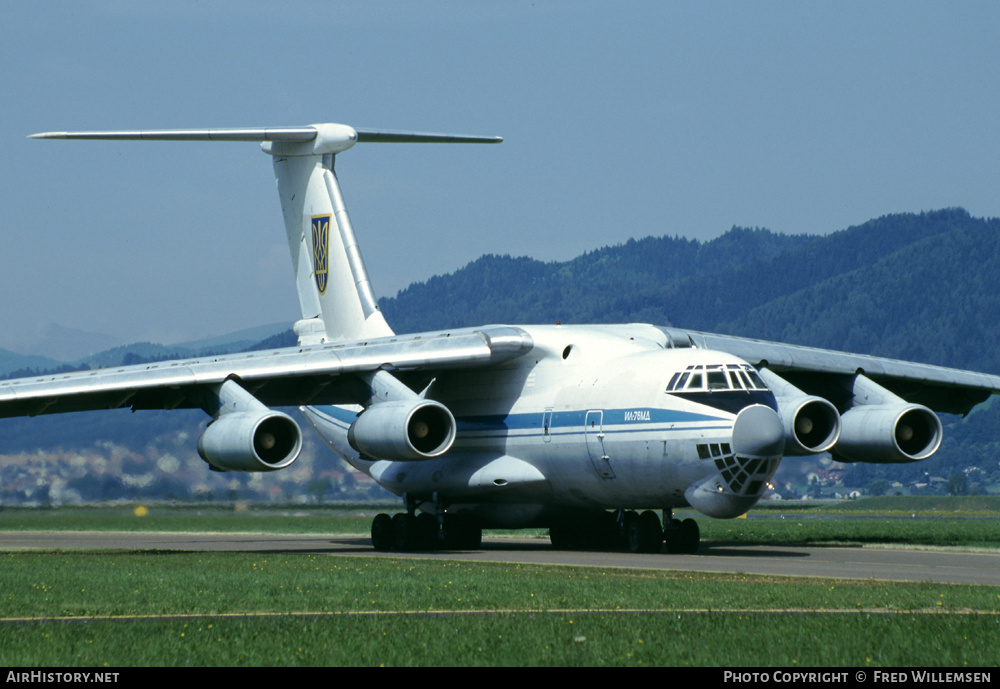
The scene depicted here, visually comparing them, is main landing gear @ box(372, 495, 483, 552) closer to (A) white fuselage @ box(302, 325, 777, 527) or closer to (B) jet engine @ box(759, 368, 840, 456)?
(A) white fuselage @ box(302, 325, 777, 527)

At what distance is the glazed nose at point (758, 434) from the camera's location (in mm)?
18672

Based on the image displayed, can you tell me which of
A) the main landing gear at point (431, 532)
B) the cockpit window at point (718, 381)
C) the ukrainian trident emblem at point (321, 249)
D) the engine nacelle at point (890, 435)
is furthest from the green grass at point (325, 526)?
the cockpit window at point (718, 381)

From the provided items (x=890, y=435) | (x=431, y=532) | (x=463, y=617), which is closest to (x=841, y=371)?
(x=890, y=435)

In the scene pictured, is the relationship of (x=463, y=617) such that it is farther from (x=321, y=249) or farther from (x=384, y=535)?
(x=321, y=249)

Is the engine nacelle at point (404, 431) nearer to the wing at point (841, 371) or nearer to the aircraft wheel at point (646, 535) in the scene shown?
the aircraft wheel at point (646, 535)

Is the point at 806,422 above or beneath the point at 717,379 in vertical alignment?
beneath

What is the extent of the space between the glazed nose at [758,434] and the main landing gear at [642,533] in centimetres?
272

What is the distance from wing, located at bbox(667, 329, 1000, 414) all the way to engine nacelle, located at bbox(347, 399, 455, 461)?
4.56 meters

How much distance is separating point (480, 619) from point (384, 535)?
43.1 ft

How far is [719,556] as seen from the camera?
2022cm

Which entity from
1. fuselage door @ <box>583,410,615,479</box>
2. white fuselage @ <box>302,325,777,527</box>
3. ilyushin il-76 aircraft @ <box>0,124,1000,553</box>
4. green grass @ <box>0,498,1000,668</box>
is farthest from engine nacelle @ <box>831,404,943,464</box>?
green grass @ <box>0,498,1000,668</box>

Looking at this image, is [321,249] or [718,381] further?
[321,249]

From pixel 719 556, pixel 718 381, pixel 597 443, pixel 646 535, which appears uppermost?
pixel 718 381
